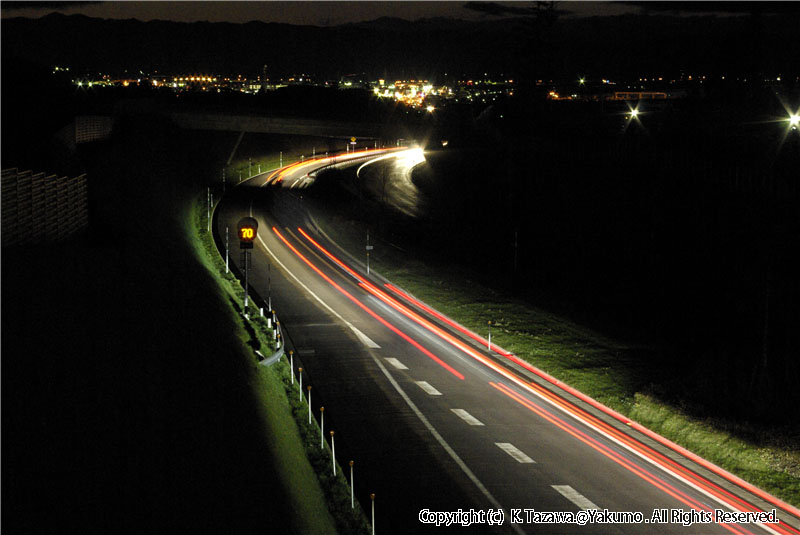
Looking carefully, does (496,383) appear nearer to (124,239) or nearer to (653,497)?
(653,497)

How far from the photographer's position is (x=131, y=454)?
11156 millimetres

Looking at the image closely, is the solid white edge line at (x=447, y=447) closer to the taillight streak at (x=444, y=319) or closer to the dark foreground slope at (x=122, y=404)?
the dark foreground slope at (x=122, y=404)

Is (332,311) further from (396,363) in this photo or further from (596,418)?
(596,418)

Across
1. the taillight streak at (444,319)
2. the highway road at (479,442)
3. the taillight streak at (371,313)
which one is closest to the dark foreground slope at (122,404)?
the highway road at (479,442)

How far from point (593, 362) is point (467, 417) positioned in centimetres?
807

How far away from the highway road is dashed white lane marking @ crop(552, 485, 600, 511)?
35 millimetres

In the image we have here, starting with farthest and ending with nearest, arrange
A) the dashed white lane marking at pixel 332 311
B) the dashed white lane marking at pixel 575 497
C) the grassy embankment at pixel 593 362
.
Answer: the dashed white lane marking at pixel 332 311 < the grassy embankment at pixel 593 362 < the dashed white lane marking at pixel 575 497

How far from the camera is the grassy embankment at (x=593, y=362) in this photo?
A: 16891mm

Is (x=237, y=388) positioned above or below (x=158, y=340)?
below

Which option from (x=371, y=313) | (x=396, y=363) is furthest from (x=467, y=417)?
(x=371, y=313)

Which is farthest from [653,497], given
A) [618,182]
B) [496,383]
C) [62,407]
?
[618,182]

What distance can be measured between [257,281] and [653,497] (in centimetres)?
2318

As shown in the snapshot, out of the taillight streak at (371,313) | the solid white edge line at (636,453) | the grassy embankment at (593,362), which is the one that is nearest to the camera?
the solid white edge line at (636,453)

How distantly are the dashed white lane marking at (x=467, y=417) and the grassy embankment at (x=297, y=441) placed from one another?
3938mm
